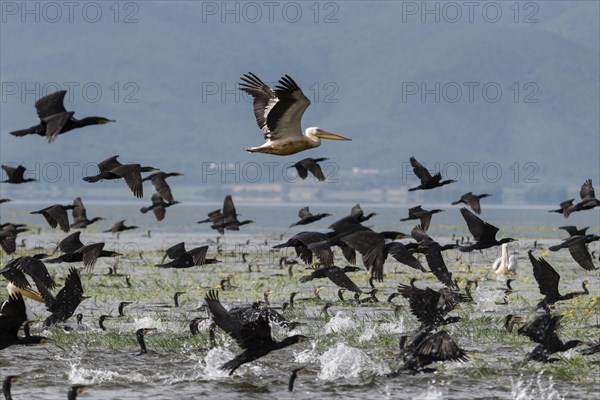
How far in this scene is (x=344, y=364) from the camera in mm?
14203

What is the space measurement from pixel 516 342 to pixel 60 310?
20.6 feet

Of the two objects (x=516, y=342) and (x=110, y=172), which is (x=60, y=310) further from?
(x=516, y=342)

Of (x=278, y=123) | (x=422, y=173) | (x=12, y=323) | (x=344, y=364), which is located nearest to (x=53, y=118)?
(x=278, y=123)

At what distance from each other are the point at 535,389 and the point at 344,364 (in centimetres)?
Result: 243

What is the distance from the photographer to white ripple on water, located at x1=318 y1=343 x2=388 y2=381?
14.1 m

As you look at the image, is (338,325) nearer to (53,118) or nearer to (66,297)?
(66,297)

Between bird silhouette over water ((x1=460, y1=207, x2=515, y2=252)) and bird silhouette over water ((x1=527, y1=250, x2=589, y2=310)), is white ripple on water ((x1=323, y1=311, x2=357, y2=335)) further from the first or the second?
bird silhouette over water ((x1=527, y1=250, x2=589, y2=310))

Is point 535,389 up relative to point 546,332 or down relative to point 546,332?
down

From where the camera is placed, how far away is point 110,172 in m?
16.5

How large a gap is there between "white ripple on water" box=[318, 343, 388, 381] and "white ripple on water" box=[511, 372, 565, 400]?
1.78 m

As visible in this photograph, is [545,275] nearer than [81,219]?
Yes

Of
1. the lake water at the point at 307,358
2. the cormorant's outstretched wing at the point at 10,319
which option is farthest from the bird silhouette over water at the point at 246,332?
the cormorant's outstretched wing at the point at 10,319

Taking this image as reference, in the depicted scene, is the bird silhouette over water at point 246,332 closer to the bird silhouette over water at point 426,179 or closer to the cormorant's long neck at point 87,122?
the cormorant's long neck at point 87,122

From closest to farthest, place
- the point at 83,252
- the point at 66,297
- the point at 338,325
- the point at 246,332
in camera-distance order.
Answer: the point at 246,332
the point at 66,297
the point at 83,252
the point at 338,325
